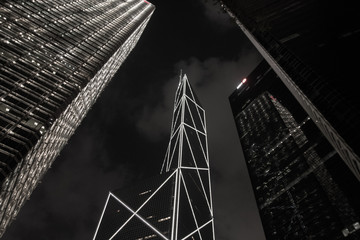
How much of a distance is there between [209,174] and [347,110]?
94252 mm

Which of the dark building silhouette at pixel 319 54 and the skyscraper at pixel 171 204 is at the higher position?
the dark building silhouette at pixel 319 54

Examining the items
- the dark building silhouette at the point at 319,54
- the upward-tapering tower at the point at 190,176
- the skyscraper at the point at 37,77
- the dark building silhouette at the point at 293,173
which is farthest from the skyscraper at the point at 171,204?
the dark building silhouette at the point at 319,54

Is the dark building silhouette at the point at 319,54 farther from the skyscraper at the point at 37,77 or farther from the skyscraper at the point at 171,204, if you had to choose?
the skyscraper at the point at 171,204

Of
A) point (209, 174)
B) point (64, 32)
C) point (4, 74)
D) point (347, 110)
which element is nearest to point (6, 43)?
point (4, 74)

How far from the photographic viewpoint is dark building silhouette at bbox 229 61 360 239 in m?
46.4

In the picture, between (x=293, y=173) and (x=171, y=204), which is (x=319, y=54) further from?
(x=171, y=204)

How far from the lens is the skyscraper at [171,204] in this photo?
73.1 m

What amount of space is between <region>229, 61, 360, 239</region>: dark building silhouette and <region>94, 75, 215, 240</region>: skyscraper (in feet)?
70.6

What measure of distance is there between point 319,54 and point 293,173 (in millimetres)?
51797

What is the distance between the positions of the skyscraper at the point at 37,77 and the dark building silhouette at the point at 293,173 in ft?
148

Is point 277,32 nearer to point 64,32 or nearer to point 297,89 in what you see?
point 297,89

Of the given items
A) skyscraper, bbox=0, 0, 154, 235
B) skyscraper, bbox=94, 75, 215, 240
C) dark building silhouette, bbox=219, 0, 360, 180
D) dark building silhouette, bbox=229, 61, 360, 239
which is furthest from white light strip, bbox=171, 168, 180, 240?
dark building silhouette, bbox=219, 0, 360, 180

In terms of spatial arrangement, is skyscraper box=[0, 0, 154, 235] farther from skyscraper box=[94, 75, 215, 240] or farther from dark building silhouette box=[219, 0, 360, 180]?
skyscraper box=[94, 75, 215, 240]

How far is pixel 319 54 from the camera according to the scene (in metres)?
12.6
